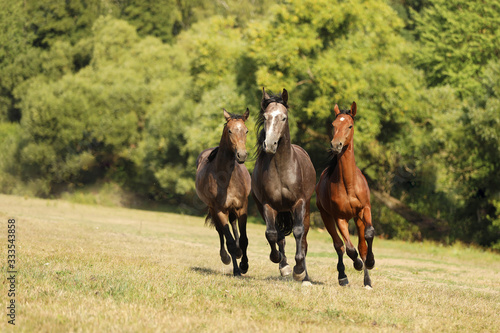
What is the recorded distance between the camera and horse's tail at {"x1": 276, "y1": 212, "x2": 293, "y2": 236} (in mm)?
11898

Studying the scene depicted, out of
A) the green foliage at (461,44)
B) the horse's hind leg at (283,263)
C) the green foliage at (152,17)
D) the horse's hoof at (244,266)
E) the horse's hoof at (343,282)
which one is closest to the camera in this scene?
the horse's hind leg at (283,263)

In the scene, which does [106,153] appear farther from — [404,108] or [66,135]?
[404,108]

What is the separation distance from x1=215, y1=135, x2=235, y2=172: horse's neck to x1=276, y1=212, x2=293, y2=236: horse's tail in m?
1.43

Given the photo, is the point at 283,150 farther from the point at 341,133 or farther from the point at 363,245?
the point at 363,245

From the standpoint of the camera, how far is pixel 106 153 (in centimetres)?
5612

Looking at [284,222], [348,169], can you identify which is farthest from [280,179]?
[284,222]

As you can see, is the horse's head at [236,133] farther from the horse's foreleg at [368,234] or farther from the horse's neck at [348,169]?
the horse's foreleg at [368,234]

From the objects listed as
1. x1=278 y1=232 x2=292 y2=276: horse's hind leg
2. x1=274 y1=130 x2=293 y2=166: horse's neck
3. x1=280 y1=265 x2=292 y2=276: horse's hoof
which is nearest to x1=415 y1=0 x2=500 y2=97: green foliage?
x1=278 y1=232 x2=292 y2=276: horse's hind leg

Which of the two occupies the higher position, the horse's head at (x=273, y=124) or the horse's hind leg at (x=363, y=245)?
the horse's head at (x=273, y=124)

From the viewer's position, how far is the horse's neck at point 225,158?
12172 millimetres

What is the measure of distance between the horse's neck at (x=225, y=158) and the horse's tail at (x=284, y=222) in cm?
143

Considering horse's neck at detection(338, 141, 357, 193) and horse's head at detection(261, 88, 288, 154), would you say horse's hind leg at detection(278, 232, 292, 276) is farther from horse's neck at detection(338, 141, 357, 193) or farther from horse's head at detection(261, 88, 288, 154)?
horse's head at detection(261, 88, 288, 154)

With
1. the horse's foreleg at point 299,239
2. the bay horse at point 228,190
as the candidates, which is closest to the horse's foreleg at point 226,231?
the bay horse at point 228,190

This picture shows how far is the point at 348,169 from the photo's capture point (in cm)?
1115
